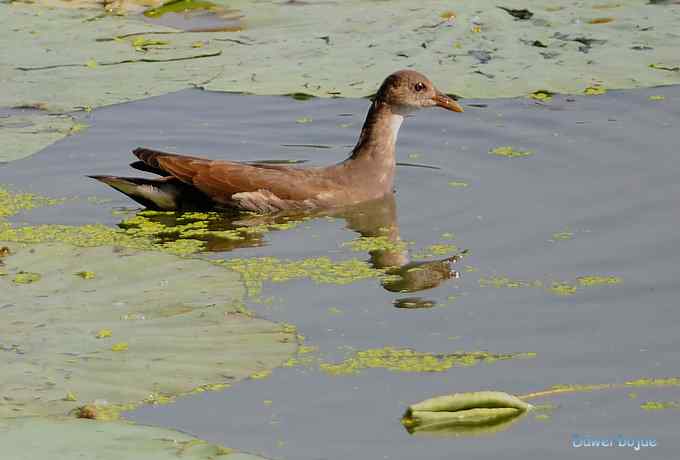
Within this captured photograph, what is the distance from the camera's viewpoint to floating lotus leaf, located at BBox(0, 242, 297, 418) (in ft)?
18.7

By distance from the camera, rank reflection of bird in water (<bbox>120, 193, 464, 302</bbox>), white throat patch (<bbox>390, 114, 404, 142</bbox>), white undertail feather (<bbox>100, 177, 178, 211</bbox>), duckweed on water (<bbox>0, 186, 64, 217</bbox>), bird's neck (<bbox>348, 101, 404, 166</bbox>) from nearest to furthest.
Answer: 1. reflection of bird in water (<bbox>120, 193, 464, 302</bbox>)
2. duckweed on water (<bbox>0, 186, 64, 217</bbox>)
3. white undertail feather (<bbox>100, 177, 178, 211</bbox>)
4. bird's neck (<bbox>348, 101, 404, 166</bbox>)
5. white throat patch (<bbox>390, 114, 404, 142</bbox>)

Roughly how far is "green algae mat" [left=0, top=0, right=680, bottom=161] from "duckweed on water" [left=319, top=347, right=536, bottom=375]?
14.8 feet

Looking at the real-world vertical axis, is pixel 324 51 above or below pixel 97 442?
above

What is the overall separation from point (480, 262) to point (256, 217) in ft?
6.48

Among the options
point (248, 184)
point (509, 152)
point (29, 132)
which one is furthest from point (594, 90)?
point (29, 132)

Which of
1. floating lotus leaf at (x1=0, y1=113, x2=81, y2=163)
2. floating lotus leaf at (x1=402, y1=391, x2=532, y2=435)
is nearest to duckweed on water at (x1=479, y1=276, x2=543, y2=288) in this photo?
floating lotus leaf at (x1=402, y1=391, x2=532, y2=435)

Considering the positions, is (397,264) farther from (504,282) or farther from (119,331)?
(119,331)

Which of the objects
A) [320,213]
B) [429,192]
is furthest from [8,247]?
[429,192]

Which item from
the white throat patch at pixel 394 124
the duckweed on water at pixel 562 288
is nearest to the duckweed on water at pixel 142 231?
the white throat patch at pixel 394 124

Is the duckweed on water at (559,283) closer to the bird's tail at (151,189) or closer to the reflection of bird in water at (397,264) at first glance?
the reflection of bird in water at (397,264)

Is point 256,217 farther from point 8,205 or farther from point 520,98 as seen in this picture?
point 520,98

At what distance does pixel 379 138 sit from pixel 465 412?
477 centimetres

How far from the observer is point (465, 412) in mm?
5402

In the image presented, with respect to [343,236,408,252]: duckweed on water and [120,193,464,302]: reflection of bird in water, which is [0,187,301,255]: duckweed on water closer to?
[120,193,464,302]: reflection of bird in water
